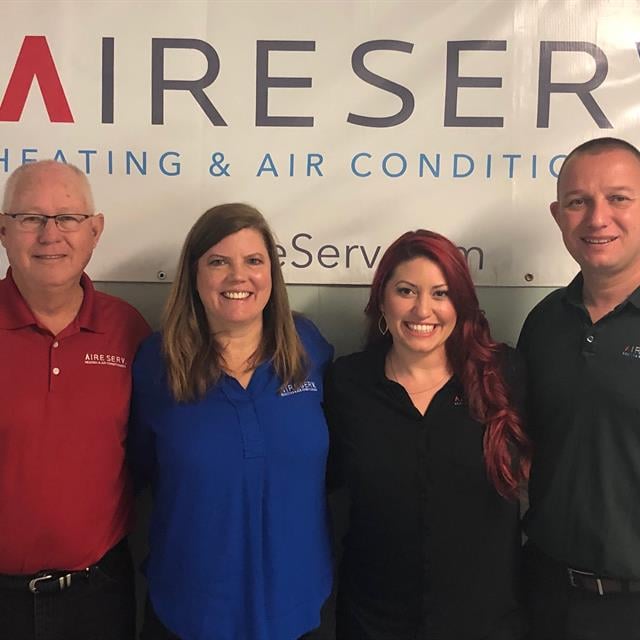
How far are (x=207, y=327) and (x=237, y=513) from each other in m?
0.42

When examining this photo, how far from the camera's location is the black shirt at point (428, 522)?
1.33m

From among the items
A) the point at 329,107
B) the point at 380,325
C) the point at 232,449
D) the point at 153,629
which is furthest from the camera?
the point at 329,107

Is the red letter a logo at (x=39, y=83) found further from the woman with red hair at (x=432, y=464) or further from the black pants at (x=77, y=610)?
the black pants at (x=77, y=610)

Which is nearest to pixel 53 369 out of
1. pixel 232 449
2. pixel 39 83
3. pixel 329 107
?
pixel 232 449

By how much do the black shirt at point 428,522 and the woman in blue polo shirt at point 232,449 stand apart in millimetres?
109

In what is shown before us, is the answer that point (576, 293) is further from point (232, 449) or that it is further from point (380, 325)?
point (232, 449)

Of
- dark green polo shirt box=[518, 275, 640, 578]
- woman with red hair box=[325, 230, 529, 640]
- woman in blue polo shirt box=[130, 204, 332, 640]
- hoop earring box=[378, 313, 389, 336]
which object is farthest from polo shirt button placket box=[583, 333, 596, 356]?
woman in blue polo shirt box=[130, 204, 332, 640]

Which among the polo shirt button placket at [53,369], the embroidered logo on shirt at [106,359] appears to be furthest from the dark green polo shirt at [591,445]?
the polo shirt button placket at [53,369]

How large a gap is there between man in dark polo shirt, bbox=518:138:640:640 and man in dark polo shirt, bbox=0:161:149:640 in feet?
3.12

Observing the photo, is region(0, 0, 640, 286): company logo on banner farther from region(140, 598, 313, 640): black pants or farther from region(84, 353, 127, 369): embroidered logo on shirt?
region(140, 598, 313, 640): black pants

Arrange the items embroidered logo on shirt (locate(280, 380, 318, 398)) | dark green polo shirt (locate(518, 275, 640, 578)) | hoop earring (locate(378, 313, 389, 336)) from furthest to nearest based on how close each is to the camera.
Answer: hoop earring (locate(378, 313, 389, 336)) < embroidered logo on shirt (locate(280, 380, 318, 398)) < dark green polo shirt (locate(518, 275, 640, 578))

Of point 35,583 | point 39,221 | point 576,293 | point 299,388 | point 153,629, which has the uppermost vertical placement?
point 39,221

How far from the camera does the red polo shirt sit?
1340 mm

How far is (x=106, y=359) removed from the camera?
4.75 feet
